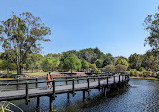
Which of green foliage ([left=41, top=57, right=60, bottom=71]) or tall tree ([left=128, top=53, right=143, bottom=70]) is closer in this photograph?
green foliage ([left=41, top=57, right=60, bottom=71])

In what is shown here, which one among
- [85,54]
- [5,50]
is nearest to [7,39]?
[5,50]

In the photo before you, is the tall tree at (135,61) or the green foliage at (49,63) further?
the tall tree at (135,61)

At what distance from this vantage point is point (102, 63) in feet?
287

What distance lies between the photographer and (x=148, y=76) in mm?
49875

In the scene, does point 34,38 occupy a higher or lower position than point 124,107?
higher

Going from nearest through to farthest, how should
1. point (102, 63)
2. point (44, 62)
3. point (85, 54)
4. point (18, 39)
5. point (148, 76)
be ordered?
point (18, 39) → point (148, 76) → point (44, 62) → point (102, 63) → point (85, 54)

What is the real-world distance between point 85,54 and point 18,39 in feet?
210

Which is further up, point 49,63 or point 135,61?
point 135,61

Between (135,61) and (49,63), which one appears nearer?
(49,63)

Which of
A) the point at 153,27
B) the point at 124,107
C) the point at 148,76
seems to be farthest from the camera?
the point at 148,76

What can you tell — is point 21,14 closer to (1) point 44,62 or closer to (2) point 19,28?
(2) point 19,28

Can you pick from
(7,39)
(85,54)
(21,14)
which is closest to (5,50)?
(7,39)

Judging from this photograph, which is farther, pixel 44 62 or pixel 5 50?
pixel 44 62

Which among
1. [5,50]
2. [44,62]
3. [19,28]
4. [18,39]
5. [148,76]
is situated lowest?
[148,76]
